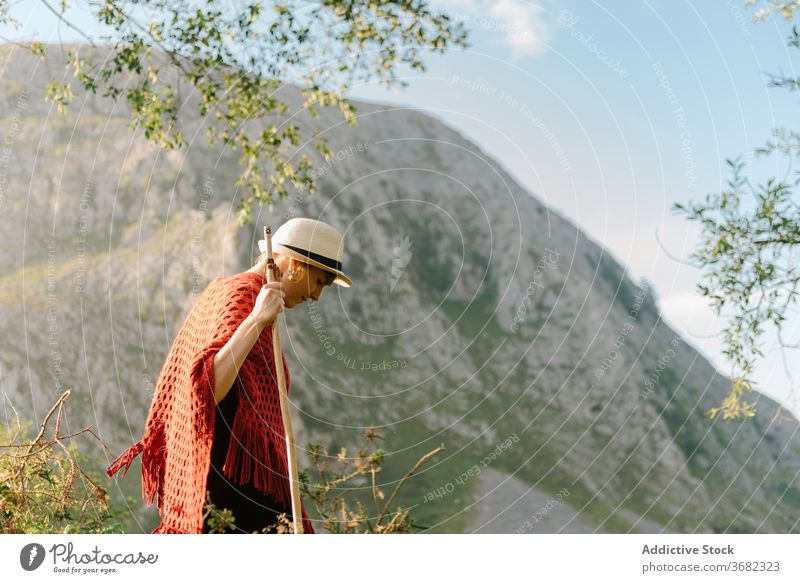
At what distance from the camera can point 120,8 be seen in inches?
147

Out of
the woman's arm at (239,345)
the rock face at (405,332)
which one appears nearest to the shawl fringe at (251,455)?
the woman's arm at (239,345)

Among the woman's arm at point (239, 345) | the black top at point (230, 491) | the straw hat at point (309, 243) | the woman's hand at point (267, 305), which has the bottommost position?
the black top at point (230, 491)

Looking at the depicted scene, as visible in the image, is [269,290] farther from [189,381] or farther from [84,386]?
[84,386]

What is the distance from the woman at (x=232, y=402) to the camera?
2559mm

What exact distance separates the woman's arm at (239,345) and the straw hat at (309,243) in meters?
0.22

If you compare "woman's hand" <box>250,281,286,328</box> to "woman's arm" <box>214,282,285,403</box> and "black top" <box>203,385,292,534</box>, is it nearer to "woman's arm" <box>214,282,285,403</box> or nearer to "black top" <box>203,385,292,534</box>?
"woman's arm" <box>214,282,285,403</box>

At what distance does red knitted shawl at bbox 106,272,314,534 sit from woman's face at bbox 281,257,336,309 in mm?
86

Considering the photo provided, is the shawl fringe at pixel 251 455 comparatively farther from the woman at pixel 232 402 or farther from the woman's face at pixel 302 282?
the woman's face at pixel 302 282

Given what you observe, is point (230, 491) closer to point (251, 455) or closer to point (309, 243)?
point (251, 455)

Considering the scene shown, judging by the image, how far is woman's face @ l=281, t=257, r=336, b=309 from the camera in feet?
8.81

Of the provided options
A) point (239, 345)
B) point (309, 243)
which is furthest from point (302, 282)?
point (239, 345)

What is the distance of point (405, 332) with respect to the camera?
431 inches

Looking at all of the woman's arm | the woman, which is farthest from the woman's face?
the woman's arm

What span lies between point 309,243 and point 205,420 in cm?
59
